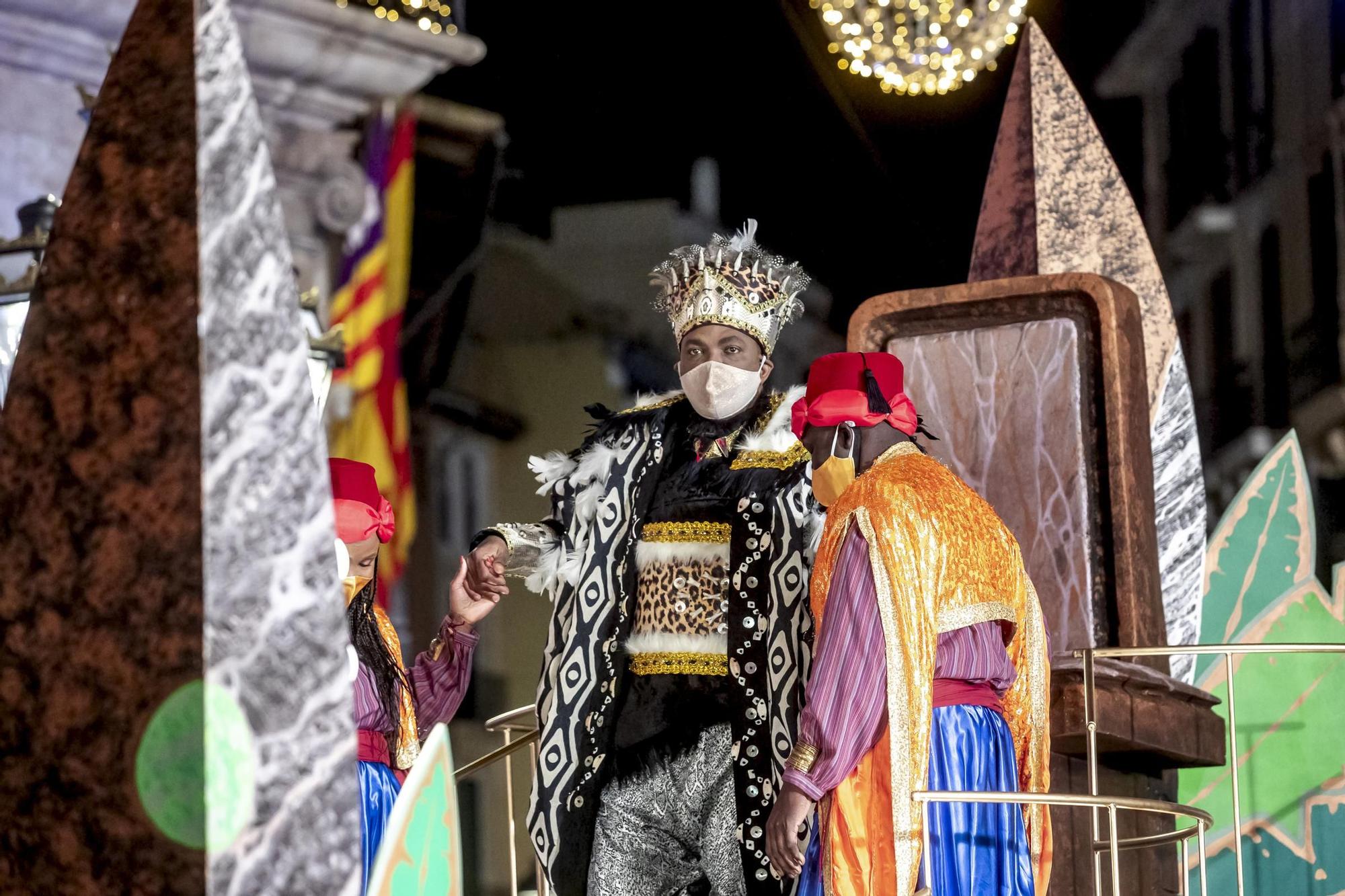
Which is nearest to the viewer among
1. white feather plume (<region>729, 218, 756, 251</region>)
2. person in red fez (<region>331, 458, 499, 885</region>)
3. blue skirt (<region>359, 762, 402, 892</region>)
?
blue skirt (<region>359, 762, 402, 892</region>)

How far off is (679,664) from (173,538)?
196 centimetres

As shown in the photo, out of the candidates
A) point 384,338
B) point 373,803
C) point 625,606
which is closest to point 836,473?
point 625,606

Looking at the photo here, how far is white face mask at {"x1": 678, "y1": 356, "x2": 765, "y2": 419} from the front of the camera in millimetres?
3348

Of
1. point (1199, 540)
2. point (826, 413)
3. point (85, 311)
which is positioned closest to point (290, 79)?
point (826, 413)

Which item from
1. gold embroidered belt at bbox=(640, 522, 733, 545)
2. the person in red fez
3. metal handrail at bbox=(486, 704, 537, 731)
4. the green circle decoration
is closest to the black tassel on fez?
gold embroidered belt at bbox=(640, 522, 733, 545)

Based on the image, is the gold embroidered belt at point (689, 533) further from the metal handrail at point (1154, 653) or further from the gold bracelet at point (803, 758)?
the metal handrail at point (1154, 653)

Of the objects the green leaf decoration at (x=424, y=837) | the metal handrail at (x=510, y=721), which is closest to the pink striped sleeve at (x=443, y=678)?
the metal handrail at (x=510, y=721)

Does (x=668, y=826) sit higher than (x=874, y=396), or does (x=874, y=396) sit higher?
(x=874, y=396)

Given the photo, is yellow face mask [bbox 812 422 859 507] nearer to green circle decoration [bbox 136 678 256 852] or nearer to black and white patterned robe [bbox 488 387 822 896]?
black and white patterned robe [bbox 488 387 822 896]

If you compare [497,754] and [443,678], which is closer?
[443,678]

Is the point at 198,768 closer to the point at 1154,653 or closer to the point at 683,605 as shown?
the point at 683,605

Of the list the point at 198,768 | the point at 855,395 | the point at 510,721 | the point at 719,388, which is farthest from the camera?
the point at 510,721

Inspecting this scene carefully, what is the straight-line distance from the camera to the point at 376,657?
Result: 313 centimetres

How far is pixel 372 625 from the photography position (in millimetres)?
3170
